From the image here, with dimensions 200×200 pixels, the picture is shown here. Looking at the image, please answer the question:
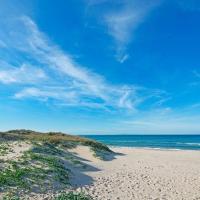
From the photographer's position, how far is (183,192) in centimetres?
1877

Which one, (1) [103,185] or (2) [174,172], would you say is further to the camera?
(2) [174,172]

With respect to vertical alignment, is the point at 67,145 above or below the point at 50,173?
above

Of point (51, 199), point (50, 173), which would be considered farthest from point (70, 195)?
point (50, 173)

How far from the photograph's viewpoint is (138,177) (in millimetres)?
22750

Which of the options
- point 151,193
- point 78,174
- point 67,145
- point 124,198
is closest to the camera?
point 124,198

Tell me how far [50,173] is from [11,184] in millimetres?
3580

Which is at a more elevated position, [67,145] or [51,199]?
[67,145]

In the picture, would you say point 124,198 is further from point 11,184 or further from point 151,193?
point 11,184

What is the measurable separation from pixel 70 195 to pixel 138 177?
9.03 m

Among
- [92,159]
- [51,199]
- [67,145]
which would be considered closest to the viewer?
[51,199]

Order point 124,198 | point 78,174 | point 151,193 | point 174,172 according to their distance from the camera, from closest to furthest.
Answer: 1. point 124,198
2. point 151,193
3. point 78,174
4. point 174,172

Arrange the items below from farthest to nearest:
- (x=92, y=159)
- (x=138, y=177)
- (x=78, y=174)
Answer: (x=92, y=159) → (x=138, y=177) → (x=78, y=174)

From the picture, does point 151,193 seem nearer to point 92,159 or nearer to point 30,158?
point 30,158

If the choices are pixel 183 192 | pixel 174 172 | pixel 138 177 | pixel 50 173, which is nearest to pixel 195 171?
pixel 174 172
